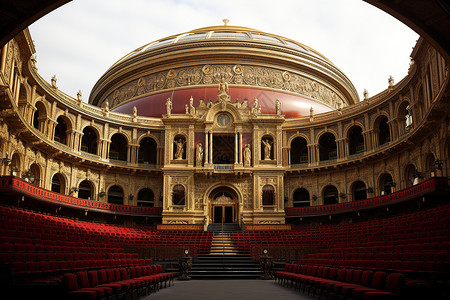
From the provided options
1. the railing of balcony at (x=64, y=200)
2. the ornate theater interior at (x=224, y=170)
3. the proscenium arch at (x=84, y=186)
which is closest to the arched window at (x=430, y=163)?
the ornate theater interior at (x=224, y=170)

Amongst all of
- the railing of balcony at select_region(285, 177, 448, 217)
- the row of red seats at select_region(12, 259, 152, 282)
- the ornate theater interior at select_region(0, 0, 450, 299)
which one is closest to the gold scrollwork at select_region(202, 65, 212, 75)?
the ornate theater interior at select_region(0, 0, 450, 299)

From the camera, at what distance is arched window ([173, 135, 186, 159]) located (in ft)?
128

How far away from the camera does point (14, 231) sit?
1797 centimetres

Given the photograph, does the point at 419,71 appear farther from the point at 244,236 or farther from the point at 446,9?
the point at 446,9

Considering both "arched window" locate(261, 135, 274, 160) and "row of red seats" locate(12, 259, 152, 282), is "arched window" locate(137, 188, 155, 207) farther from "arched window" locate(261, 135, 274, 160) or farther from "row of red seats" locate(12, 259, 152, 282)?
"row of red seats" locate(12, 259, 152, 282)

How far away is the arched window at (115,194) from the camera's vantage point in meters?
40.4

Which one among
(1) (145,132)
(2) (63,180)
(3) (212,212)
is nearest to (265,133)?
(3) (212,212)

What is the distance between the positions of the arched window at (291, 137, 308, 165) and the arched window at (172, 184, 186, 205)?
40.1 ft

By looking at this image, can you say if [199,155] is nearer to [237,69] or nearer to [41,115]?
[41,115]

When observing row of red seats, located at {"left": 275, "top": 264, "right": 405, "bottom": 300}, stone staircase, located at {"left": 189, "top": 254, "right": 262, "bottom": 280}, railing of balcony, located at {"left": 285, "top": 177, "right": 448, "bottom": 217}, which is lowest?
stone staircase, located at {"left": 189, "top": 254, "right": 262, "bottom": 280}

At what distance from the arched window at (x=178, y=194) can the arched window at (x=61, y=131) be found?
10.6 m

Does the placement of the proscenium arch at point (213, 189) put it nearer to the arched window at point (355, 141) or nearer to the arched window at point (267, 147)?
the arched window at point (267, 147)

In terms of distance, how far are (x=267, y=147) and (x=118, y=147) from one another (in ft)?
50.1

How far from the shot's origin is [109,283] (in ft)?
42.0
